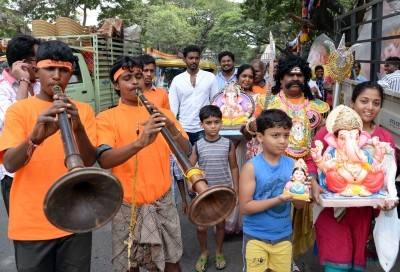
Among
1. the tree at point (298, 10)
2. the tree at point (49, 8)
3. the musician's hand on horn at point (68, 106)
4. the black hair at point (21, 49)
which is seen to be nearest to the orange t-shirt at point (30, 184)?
the musician's hand on horn at point (68, 106)

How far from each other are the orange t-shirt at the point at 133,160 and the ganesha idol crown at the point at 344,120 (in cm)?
115

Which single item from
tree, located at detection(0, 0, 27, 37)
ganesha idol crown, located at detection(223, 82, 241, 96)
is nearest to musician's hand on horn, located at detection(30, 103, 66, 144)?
ganesha idol crown, located at detection(223, 82, 241, 96)

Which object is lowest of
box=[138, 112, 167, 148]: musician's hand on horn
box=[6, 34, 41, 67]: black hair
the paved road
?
the paved road

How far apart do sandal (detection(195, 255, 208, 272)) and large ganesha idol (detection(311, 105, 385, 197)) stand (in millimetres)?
1474

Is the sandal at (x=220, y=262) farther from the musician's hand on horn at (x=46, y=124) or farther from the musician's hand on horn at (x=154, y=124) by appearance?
the musician's hand on horn at (x=46, y=124)

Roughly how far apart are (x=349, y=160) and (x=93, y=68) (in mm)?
7101

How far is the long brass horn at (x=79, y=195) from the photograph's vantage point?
1.52 metres

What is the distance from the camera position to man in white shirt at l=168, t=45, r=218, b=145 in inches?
183

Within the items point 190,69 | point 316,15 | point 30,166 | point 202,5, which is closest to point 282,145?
point 30,166

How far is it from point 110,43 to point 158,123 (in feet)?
25.0

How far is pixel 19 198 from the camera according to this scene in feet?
6.78

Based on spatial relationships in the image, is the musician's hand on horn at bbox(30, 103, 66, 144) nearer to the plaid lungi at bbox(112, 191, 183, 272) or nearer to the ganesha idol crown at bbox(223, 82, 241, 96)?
the plaid lungi at bbox(112, 191, 183, 272)

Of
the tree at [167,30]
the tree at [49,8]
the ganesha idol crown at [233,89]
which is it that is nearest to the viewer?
the ganesha idol crown at [233,89]

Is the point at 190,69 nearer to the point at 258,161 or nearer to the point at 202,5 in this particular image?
the point at 258,161
